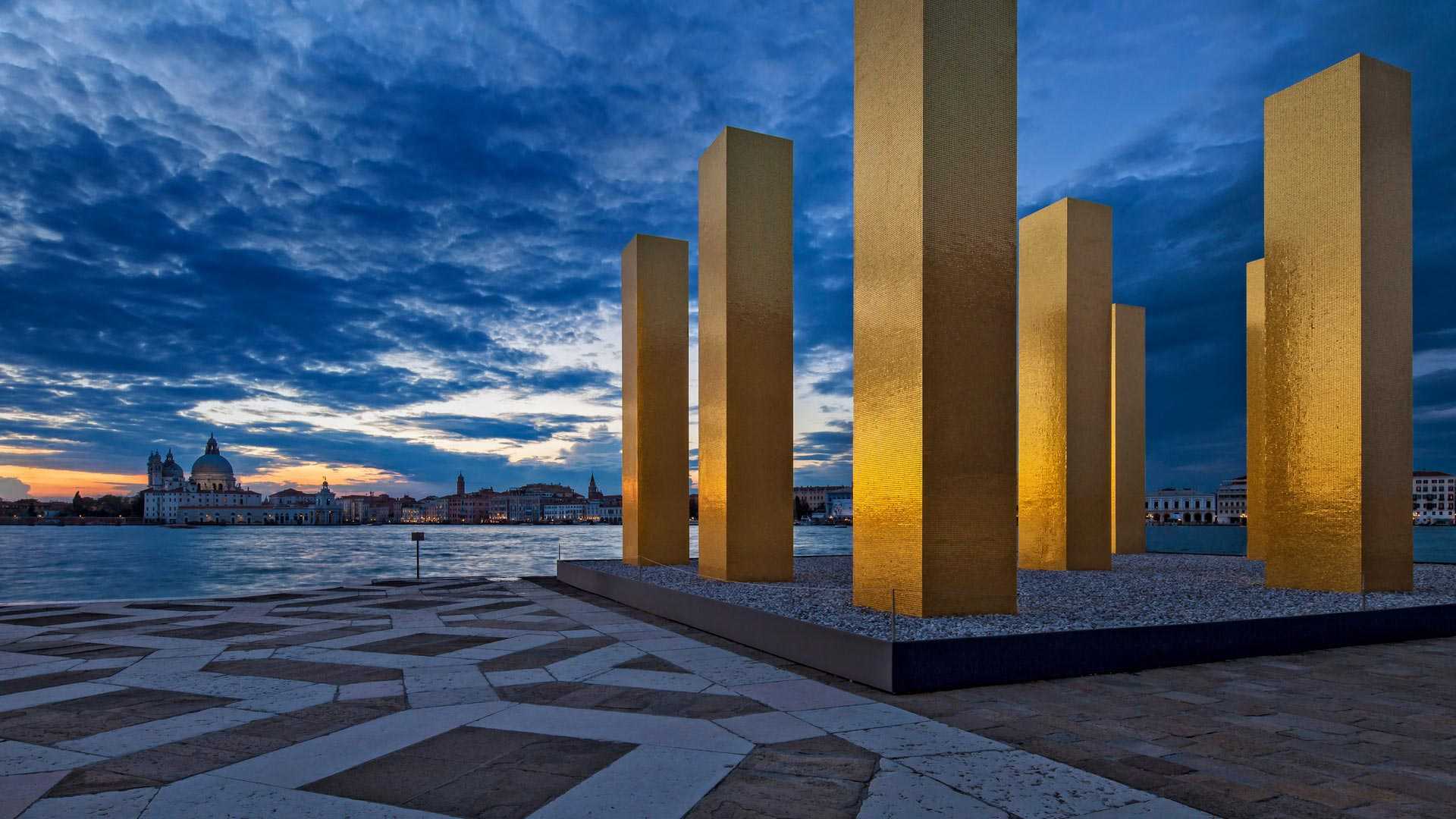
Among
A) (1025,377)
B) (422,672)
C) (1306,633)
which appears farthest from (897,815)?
(1025,377)

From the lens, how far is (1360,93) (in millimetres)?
12633

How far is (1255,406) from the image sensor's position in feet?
62.6

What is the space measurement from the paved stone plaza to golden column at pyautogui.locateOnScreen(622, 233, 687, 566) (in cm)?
776

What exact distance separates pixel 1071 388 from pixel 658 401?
8.45 m

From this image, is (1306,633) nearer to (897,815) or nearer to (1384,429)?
(1384,429)

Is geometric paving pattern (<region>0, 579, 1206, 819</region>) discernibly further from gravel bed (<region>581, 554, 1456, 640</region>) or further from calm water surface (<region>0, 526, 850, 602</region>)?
calm water surface (<region>0, 526, 850, 602</region>)

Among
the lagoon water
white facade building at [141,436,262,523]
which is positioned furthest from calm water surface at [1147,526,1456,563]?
white facade building at [141,436,262,523]

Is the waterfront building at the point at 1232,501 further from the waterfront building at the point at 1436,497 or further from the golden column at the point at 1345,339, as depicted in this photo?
the golden column at the point at 1345,339

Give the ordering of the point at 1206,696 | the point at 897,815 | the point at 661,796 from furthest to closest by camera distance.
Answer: the point at 1206,696, the point at 661,796, the point at 897,815

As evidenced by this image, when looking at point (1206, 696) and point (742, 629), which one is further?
point (742, 629)

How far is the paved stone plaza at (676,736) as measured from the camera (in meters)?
4.79

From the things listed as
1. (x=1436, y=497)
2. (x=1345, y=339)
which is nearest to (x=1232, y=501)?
(x=1436, y=497)

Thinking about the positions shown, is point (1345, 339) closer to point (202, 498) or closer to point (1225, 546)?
point (1225, 546)

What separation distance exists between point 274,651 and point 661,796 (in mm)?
7040
